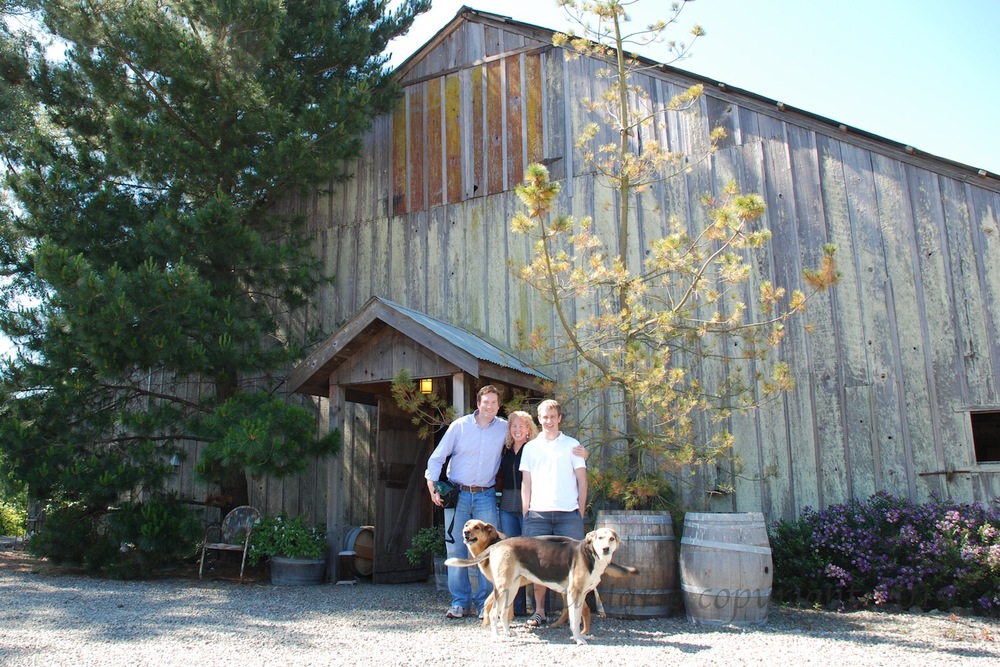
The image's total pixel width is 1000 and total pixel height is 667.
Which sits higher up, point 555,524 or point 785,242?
point 785,242

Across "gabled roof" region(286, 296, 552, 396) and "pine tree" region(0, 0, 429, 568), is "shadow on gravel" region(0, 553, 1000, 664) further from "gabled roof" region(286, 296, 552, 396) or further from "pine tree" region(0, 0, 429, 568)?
"gabled roof" region(286, 296, 552, 396)

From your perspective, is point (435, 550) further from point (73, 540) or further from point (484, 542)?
point (73, 540)

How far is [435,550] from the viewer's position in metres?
7.43

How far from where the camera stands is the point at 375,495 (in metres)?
8.24

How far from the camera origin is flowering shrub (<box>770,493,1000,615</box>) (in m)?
6.07

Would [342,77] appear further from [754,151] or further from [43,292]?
[754,151]

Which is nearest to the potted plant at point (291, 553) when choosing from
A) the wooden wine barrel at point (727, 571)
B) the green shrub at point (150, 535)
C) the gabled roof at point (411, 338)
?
the green shrub at point (150, 535)

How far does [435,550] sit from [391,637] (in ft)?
7.78

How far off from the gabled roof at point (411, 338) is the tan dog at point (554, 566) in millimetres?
2373

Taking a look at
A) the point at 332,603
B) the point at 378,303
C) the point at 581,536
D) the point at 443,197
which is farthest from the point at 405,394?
the point at 443,197

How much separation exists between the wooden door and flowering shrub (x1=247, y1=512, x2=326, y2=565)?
2.05 feet

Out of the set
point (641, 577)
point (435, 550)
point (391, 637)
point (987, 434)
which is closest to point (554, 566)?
point (641, 577)

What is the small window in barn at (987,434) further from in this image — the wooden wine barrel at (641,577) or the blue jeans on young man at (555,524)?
the blue jeans on young man at (555,524)

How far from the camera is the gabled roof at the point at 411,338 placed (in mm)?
7246
